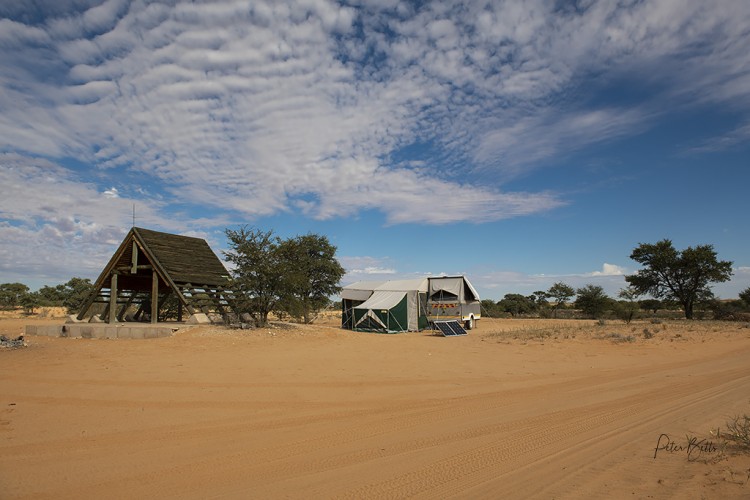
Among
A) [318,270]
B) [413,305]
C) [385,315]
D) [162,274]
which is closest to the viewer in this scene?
[162,274]

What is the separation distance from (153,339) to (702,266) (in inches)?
1745

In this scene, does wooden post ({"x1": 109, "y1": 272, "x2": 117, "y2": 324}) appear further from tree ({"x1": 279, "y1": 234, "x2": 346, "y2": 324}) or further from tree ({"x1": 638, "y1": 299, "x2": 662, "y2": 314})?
tree ({"x1": 638, "y1": 299, "x2": 662, "y2": 314})

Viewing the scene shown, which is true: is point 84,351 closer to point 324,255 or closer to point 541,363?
point 541,363

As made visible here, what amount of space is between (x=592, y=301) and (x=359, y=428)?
5151 centimetres

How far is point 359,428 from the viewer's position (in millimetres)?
6453

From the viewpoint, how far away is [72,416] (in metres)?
6.72

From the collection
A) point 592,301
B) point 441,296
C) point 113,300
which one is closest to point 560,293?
point 592,301

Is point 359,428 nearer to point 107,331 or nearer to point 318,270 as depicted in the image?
point 107,331

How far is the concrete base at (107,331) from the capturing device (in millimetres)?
18297

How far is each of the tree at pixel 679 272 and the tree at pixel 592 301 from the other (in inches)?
301

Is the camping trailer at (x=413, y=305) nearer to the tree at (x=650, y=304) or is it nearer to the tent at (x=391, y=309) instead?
the tent at (x=391, y=309)

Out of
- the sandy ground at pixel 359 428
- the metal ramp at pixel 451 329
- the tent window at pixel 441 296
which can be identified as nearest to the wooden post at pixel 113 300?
the sandy ground at pixel 359 428

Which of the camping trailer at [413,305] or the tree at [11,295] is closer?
the camping trailer at [413,305]

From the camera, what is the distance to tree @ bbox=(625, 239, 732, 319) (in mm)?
38469
